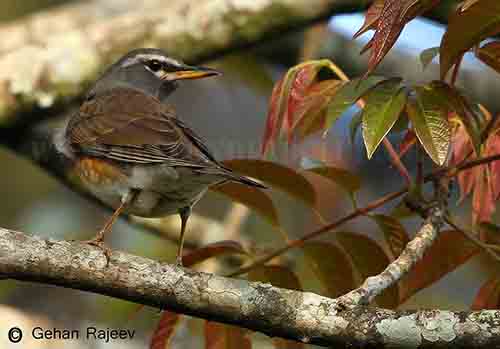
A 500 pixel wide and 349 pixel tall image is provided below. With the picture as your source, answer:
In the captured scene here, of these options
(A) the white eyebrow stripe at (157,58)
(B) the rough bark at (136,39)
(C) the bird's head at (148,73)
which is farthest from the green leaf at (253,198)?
(B) the rough bark at (136,39)

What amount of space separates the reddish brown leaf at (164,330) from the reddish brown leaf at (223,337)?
0.13 m

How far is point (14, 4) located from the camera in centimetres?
984

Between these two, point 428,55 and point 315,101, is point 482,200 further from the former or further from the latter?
point 315,101

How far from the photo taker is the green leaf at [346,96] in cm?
287

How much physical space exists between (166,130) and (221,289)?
149 centimetres

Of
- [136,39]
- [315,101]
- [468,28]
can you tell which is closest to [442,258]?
[315,101]

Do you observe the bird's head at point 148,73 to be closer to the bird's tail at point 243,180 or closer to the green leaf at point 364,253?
the bird's tail at point 243,180

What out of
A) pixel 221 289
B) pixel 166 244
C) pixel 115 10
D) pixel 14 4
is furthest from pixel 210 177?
pixel 14 4

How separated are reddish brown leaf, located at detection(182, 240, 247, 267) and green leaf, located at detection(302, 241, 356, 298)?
30cm

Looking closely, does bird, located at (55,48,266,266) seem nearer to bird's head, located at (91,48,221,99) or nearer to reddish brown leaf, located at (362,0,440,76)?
bird's head, located at (91,48,221,99)

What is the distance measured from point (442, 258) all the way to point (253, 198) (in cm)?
81

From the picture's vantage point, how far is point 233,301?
113 inches

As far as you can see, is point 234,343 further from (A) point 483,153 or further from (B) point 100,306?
(B) point 100,306
